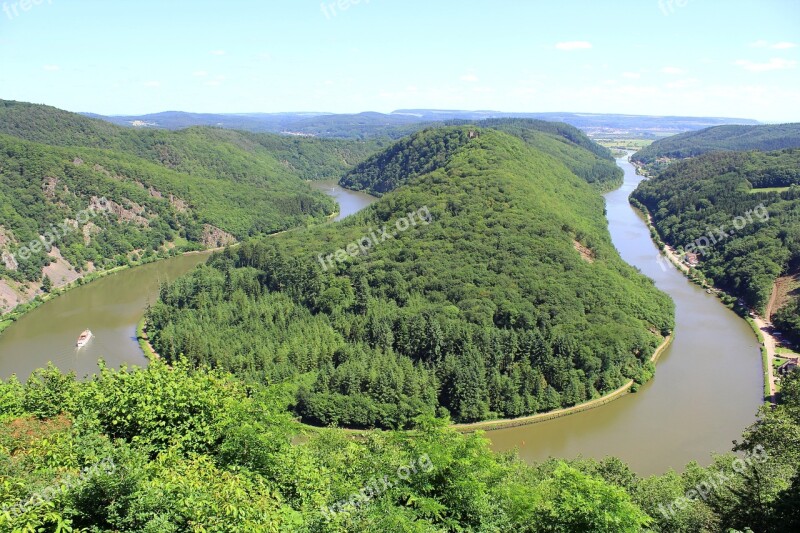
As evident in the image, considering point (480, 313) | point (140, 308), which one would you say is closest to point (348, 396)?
point (480, 313)

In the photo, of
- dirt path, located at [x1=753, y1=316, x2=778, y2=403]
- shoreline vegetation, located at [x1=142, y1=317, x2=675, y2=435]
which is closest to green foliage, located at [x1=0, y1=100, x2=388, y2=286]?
shoreline vegetation, located at [x1=142, y1=317, x2=675, y2=435]

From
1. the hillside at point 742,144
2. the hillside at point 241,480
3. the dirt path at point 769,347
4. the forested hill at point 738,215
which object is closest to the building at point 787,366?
the dirt path at point 769,347

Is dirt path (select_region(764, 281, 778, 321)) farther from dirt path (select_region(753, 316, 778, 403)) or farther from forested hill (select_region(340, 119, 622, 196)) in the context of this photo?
forested hill (select_region(340, 119, 622, 196))

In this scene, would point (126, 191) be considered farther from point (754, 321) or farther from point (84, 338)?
point (754, 321)

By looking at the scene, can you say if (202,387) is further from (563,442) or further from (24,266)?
(24,266)

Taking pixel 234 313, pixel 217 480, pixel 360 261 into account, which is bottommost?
pixel 234 313
